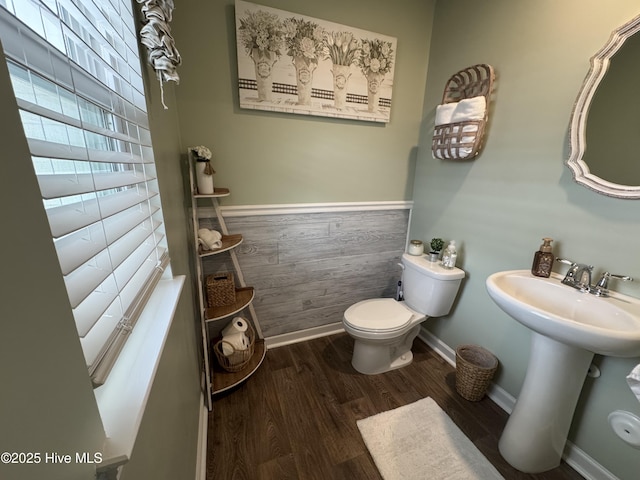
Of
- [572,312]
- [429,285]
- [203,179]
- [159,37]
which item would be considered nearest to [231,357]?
[203,179]

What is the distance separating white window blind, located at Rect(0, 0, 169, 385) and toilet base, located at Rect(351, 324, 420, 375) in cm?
139

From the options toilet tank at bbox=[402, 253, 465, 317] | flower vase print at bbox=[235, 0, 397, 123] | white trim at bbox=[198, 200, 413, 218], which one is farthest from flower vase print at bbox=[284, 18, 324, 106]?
toilet tank at bbox=[402, 253, 465, 317]

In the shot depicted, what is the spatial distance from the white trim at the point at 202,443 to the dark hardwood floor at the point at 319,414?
0.10ft

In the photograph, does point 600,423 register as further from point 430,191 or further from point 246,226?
point 246,226

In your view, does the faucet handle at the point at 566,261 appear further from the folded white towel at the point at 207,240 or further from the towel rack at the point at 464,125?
the folded white towel at the point at 207,240

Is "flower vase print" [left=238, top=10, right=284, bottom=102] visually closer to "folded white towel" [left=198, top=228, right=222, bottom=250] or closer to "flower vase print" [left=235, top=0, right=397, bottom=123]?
"flower vase print" [left=235, top=0, right=397, bottom=123]

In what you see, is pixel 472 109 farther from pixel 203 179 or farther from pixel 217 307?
pixel 217 307

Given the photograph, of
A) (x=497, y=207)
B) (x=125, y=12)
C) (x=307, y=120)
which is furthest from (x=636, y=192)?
(x=125, y=12)

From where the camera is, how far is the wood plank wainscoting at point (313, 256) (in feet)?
5.86

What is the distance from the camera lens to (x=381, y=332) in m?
1.65

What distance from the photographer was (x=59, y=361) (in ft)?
1.16

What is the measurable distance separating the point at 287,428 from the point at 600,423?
57.8 inches

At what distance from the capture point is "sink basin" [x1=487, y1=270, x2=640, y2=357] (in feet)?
2.83

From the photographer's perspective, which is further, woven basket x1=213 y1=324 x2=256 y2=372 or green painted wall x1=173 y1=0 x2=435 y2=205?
woven basket x1=213 y1=324 x2=256 y2=372
